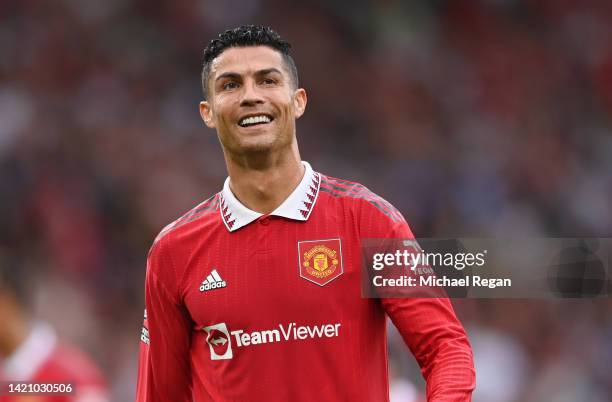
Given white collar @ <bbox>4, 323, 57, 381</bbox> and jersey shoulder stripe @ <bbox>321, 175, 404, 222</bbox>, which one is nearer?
jersey shoulder stripe @ <bbox>321, 175, 404, 222</bbox>

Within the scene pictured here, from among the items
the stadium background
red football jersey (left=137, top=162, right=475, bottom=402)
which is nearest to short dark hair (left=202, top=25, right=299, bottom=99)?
red football jersey (left=137, top=162, right=475, bottom=402)

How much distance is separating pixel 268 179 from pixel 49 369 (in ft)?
8.85

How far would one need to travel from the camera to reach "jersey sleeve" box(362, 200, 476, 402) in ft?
8.87

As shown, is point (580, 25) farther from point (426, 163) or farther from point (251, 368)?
point (251, 368)

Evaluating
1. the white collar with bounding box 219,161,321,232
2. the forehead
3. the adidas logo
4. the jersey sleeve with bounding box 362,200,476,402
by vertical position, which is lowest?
the jersey sleeve with bounding box 362,200,476,402

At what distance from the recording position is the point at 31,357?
5418mm

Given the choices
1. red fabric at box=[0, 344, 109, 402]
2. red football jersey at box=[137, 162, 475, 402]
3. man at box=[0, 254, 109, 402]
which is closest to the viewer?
red football jersey at box=[137, 162, 475, 402]

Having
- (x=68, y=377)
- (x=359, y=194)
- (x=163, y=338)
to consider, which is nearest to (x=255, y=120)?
(x=359, y=194)

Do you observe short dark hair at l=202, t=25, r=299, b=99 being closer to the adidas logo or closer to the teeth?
the teeth

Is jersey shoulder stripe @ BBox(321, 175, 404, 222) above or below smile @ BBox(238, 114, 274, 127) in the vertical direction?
below

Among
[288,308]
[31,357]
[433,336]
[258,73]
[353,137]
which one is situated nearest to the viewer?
[433,336]

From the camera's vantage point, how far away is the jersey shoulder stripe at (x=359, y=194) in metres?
3.00

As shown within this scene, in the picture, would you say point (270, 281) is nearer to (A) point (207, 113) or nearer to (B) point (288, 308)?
(B) point (288, 308)

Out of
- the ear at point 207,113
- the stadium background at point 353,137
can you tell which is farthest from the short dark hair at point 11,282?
the ear at point 207,113
